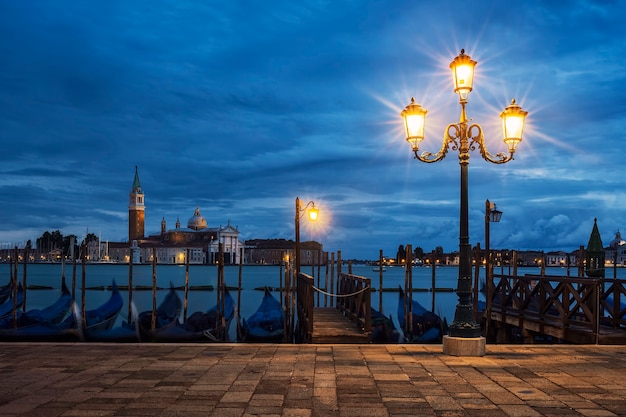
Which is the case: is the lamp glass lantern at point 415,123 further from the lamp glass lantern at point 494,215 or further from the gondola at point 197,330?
the lamp glass lantern at point 494,215

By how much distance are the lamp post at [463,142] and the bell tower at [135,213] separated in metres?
156

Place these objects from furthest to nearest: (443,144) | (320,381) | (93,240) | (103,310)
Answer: (93,240) < (103,310) < (443,144) < (320,381)

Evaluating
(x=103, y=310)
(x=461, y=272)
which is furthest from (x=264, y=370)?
(x=103, y=310)

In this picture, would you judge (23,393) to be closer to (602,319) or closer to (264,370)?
(264,370)

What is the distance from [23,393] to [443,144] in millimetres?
6401

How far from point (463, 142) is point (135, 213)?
157 metres

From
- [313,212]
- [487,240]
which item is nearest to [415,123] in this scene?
[313,212]

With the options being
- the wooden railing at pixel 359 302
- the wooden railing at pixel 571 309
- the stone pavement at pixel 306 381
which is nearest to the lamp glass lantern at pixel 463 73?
the stone pavement at pixel 306 381

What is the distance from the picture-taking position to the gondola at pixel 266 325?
1730 centimetres

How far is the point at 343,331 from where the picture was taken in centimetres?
1360

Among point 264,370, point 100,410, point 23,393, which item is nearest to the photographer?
point 100,410

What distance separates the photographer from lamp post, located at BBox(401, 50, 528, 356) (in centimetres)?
910

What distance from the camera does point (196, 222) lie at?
166 meters

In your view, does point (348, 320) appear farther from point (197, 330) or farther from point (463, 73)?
point (463, 73)
